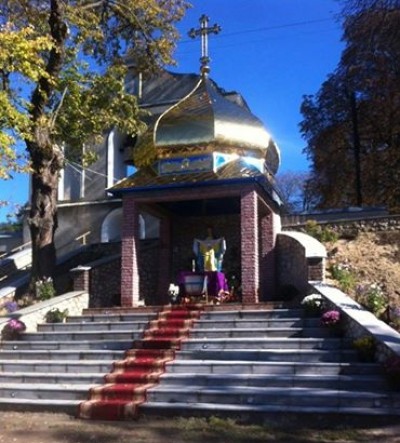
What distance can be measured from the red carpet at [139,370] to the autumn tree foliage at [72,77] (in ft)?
16.4

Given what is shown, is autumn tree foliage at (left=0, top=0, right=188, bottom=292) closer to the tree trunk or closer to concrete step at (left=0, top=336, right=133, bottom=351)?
the tree trunk

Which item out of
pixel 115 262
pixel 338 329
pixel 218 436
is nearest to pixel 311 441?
pixel 218 436

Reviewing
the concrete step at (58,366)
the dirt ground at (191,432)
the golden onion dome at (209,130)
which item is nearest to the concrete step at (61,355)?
the concrete step at (58,366)

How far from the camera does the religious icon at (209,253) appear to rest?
16.9m

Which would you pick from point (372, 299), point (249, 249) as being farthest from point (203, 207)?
point (372, 299)

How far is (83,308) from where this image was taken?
1589cm

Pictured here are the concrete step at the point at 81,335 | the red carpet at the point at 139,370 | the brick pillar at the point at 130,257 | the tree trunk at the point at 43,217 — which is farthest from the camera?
the tree trunk at the point at 43,217

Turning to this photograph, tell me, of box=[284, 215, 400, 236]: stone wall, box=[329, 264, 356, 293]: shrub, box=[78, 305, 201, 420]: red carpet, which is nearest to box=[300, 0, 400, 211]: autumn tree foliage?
box=[284, 215, 400, 236]: stone wall

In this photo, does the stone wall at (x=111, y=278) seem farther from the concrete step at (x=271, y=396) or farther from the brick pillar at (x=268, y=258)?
the concrete step at (x=271, y=396)

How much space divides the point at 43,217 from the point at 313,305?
836 cm

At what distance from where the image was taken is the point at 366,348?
33.8 feet

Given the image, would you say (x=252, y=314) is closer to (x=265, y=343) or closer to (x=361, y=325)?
(x=265, y=343)

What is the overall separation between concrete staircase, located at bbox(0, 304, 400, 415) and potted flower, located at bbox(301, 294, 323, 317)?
0.17m

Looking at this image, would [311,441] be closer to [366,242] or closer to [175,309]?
[175,309]
